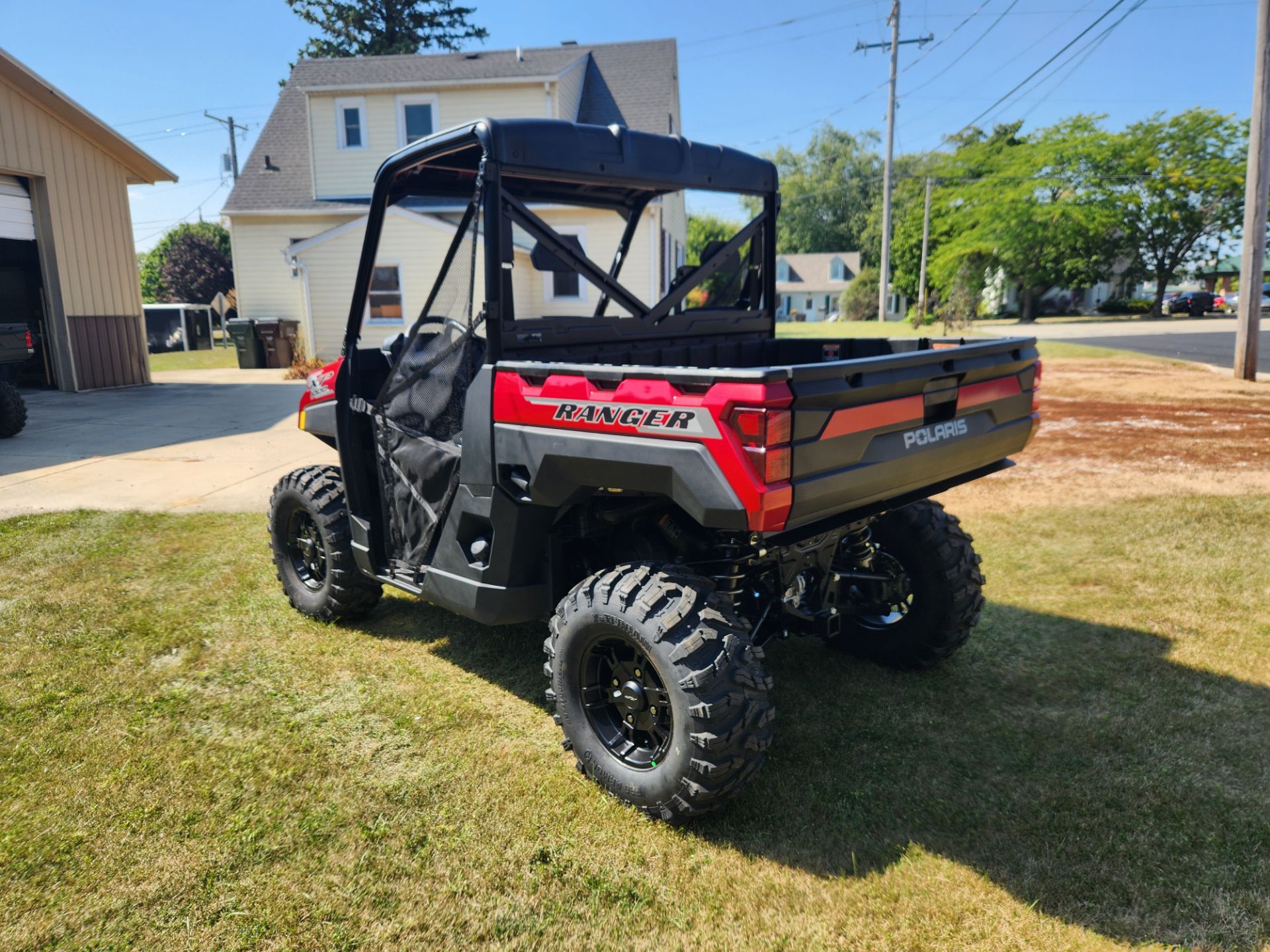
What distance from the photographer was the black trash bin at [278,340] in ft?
63.5

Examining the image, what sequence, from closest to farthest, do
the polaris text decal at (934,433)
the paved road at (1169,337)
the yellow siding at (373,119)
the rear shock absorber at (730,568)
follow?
1. the polaris text decal at (934,433)
2. the rear shock absorber at (730,568)
3. the paved road at (1169,337)
4. the yellow siding at (373,119)

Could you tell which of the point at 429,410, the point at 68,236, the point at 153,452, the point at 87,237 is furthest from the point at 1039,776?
the point at 87,237

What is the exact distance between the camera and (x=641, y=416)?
2.65 meters

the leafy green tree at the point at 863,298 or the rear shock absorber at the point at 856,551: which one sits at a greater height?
the leafy green tree at the point at 863,298

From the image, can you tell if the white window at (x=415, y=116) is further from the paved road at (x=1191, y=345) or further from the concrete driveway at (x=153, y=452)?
the paved road at (x=1191, y=345)

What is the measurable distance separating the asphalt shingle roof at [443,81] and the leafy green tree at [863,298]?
26727 millimetres

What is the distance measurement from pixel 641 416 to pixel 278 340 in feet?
62.4

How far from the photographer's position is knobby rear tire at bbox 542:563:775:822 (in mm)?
2609

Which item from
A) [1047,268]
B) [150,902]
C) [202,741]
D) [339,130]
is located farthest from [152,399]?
[1047,268]

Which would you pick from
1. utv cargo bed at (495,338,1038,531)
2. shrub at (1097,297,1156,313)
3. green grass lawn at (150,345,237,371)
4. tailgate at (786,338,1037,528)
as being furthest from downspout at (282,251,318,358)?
shrub at (1097,297,1156,313)

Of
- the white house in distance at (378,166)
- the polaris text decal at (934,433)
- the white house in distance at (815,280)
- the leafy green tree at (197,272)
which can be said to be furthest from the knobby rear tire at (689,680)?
the white house in distance at (815,280)

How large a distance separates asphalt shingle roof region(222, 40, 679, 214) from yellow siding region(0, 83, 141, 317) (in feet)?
17.7

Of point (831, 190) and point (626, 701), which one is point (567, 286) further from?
point (831, 190)

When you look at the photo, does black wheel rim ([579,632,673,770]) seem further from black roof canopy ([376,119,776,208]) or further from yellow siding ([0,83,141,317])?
yellow siding ([0,83,141,317])
